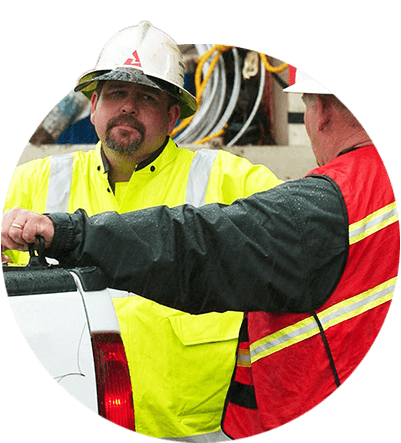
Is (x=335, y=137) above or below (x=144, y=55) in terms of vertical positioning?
below

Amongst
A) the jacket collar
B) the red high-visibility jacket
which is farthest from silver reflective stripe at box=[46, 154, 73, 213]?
the red high-visibility jacket

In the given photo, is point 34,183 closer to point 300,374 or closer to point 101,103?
point 101,103

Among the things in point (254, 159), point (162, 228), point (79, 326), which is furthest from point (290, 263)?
point (79, 326)

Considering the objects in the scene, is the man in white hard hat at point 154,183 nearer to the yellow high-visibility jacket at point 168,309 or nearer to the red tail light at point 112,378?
the yellow high-visibility jacket at point 168,309

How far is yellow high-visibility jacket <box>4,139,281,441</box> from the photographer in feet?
8.77

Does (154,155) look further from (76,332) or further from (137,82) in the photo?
(76,332)

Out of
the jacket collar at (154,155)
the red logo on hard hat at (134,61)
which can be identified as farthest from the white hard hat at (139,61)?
the jacket collar at (154,155)

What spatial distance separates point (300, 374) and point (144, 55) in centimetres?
145

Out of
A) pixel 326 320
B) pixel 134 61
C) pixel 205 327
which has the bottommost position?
pixel 205 327

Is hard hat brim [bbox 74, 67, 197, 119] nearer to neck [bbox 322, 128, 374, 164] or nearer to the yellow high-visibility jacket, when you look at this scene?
the yellow high-visibility jacket

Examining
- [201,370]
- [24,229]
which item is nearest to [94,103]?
[24,229]

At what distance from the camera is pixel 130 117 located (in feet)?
8.79

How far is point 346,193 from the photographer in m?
2.36

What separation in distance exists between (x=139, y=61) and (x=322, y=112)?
80 cm
